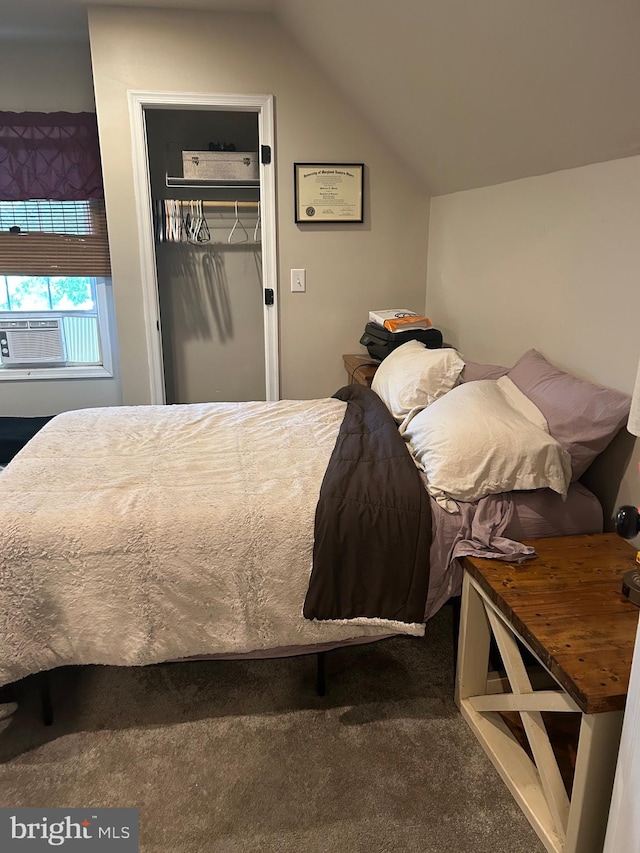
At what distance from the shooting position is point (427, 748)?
5.74ft

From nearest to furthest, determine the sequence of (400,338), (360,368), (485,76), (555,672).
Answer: (555,672), (485,76), (400,338), (360,368)

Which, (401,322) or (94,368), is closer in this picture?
(401,322)

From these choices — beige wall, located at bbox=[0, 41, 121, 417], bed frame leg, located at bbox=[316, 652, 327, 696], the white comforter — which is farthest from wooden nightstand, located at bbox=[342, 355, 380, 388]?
beige wall, located at bbox=[0, 41, 121, 417]

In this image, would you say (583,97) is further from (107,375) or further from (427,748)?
(107,375)

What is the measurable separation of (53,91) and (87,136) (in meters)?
0.35

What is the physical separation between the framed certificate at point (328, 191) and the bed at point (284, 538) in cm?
186

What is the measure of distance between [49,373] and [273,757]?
9.89ft

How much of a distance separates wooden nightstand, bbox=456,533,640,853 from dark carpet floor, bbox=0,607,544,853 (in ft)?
0.29

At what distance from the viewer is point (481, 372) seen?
2.47 metres

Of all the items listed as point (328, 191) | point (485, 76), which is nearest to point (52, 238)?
point (328, 191)

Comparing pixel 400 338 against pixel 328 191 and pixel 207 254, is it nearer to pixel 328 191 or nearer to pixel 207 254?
pixel 328 191

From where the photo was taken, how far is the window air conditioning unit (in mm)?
3885

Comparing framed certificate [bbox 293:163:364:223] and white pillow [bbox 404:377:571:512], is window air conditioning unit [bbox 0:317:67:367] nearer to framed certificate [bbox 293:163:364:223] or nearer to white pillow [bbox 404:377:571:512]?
framed certificate [bbox 293:163:364:223]

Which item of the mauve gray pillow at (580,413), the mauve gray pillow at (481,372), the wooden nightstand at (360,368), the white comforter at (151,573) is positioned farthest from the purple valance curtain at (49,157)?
the mauve gray pillow at (580,413)
